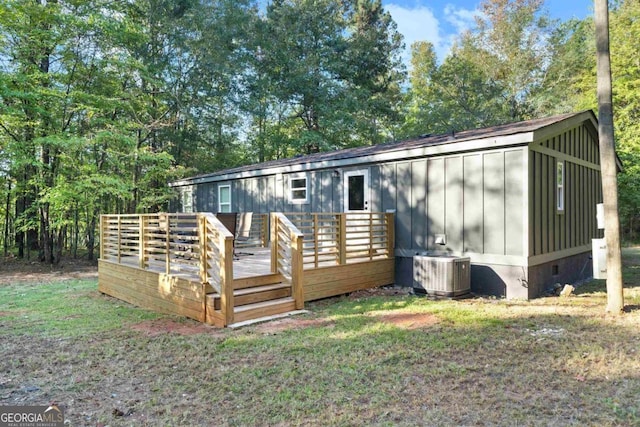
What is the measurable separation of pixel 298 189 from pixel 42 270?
7.52 meters

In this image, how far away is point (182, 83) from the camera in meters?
16.8

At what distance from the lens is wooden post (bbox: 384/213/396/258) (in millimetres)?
7749

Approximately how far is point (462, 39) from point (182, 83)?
588 inches

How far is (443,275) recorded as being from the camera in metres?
6.36

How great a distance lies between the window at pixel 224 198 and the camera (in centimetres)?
1242

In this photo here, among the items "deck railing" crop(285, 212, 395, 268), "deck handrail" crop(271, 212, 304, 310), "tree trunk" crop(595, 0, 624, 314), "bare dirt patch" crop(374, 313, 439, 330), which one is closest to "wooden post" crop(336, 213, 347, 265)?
"deck railing" crop(285, 212, 395, 268)

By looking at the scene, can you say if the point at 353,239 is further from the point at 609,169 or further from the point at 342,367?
the point at 609,169

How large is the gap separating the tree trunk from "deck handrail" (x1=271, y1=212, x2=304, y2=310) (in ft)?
13.6

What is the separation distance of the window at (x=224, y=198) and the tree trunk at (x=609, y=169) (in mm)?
9791

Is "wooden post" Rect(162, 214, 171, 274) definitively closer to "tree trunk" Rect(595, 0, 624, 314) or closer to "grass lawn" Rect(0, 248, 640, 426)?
"grass lawn" Rect(0, 248, 640, 426)

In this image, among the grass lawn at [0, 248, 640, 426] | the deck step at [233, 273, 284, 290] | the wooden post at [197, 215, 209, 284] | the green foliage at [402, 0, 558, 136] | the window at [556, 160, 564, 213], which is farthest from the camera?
the green foliage at [402, 0, 558, 136]

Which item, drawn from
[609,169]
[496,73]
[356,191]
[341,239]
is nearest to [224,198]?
[356,191]

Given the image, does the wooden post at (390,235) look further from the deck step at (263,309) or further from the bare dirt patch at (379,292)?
the deck step at (263,309)

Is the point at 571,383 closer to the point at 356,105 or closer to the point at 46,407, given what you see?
the point at 46,407
